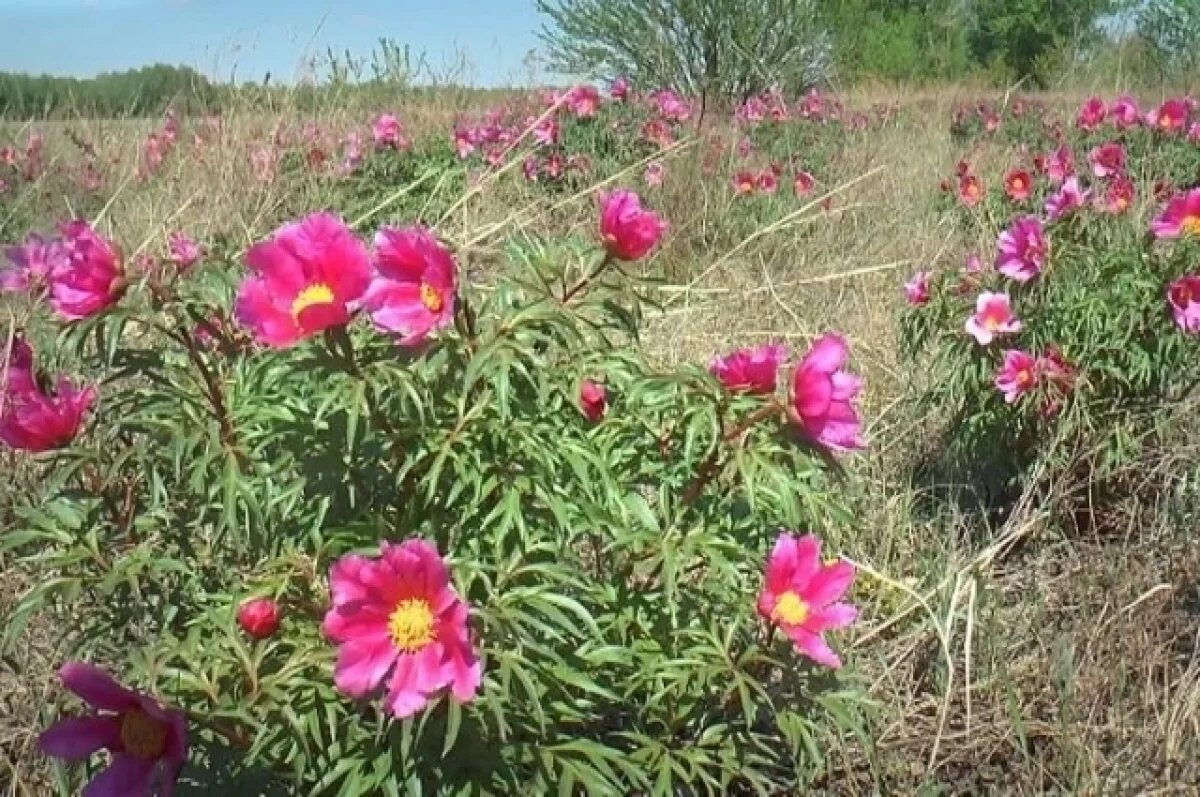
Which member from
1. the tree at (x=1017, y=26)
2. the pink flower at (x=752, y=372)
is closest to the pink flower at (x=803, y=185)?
the pink flower at (x=752, y=372)

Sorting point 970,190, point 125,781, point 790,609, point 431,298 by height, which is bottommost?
point 125,781

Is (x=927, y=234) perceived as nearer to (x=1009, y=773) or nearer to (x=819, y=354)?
(x=1009, y=773)

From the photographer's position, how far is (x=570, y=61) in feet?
53.7

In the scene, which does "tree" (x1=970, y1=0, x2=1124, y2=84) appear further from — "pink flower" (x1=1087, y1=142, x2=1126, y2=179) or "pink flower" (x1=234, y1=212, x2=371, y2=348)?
"pink flower" (x1=234, y1=212, x2=371, y2=348)

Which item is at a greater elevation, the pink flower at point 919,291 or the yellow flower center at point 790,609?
the pink flower at point 919,291

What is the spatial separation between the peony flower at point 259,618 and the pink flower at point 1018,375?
1.79 metres

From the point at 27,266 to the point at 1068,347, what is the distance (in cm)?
203

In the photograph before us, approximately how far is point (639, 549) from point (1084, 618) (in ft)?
4.15

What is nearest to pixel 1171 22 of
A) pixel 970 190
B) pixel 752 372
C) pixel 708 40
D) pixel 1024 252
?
pixel 708 40

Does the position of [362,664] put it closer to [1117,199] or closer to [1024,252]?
[1024,252]

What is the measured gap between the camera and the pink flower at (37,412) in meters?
1.58

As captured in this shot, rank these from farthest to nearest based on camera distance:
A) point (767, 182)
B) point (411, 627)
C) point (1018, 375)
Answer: point (767, 182) < point (1018, 375) < point (411, 627)

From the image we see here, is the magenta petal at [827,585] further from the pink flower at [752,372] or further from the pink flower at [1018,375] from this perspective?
the pink flower at [1018,375]

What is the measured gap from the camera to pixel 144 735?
143cm
